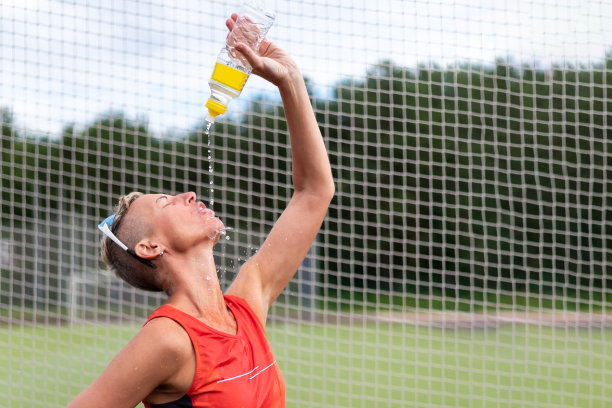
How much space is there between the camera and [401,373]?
27.1 feet

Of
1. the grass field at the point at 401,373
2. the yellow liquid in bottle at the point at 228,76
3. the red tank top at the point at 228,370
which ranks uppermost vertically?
the yellow liquid in bottle at the point at 228,76

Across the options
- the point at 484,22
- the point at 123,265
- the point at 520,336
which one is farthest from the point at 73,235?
the point at 123,265

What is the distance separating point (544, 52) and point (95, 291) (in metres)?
8.42

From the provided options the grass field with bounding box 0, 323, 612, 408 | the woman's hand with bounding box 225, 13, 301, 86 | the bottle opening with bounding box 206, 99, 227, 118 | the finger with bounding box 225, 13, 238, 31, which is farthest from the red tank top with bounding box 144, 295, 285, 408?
the grass field with bounding box 0, 323, 612, 408

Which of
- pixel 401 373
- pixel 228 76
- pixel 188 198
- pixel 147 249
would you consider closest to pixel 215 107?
pixel 228 76

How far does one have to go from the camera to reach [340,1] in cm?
641

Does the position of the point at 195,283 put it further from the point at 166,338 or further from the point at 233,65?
the point at 233,65

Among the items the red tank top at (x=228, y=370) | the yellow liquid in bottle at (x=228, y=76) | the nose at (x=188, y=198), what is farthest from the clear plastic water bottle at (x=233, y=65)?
the red tank top at (x=228, y=370)

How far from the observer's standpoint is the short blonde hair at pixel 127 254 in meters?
1.88

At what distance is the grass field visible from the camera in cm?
715

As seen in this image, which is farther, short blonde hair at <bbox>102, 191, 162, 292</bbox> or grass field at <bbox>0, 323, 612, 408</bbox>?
grass field at <bbox>0, 323, 612, 408</bbox>

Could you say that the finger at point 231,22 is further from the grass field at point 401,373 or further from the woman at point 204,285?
the grass field at point 401,373

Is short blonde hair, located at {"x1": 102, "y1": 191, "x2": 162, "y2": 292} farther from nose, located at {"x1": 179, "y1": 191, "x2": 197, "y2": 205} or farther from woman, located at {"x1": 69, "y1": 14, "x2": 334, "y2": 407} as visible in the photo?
nose, located at {"x1": 179, "y1": 191, "x2": 197, "y2": 205}

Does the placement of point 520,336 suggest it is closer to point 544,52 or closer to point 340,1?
point 544,52
